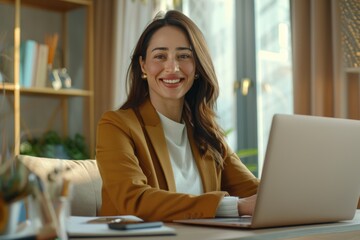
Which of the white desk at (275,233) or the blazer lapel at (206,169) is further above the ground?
the blazer lapel at (206,169)

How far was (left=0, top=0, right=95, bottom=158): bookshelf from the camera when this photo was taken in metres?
4.29

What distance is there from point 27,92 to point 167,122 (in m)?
2.12

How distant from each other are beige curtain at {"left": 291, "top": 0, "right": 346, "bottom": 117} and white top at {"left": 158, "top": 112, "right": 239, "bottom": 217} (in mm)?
1125

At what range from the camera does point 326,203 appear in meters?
1.79

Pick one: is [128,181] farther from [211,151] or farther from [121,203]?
[211,151]

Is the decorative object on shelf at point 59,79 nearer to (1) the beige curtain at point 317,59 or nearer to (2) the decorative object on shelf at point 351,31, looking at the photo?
(1) the beige curtain at point 317,59

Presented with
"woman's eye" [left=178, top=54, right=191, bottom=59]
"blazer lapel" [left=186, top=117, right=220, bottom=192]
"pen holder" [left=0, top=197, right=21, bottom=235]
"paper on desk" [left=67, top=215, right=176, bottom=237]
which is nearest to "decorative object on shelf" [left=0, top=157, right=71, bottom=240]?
"pen holder" [left=0, top=197, right=21, bottom=235]

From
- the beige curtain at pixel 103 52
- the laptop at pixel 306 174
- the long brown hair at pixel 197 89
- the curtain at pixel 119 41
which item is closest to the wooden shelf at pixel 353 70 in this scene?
the long brown hair at pixel 197 89

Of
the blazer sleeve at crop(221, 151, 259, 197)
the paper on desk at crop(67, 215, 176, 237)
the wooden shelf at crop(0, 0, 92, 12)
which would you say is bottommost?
the paper on desk at crop(67, 215, 176, 237)

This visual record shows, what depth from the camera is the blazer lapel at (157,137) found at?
233cm

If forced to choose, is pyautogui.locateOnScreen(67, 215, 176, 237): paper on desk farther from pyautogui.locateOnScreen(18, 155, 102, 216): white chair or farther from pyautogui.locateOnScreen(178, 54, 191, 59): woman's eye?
pyautogui.locateOnScreen(178, 54, 191, 59): woman's eye

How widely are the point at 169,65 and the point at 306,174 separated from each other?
0.89m

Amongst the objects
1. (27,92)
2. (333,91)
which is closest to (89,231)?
(333,91)

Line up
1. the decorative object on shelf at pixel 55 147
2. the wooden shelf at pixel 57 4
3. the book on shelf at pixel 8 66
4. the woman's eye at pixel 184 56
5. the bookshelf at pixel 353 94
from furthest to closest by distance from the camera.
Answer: the wooden shelf at pixel 57 4 < the decorative object on shelf at pixel 55 147 < the book on shelf at pixel 8 66 < the bookshelf at pixel 353 94 < the woman's eye at pixel 184 56
